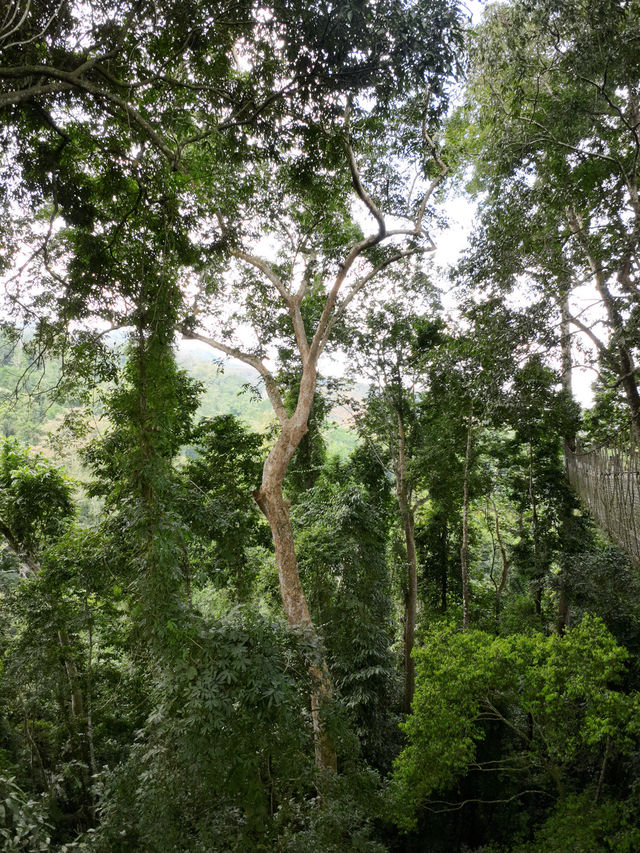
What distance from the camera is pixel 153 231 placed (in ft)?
11.8

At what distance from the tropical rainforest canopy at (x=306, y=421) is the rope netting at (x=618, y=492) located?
0.19 ft

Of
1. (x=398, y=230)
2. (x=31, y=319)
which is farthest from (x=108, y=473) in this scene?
(x=398, y=230)

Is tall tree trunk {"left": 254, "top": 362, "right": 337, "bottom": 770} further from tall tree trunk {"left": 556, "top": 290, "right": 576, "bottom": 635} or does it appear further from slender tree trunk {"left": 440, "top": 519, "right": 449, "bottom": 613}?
slender tree trunk {"left": 440, "top": 519, "right": 449, "bottom": 613}

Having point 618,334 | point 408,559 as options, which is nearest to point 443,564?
point 408,559

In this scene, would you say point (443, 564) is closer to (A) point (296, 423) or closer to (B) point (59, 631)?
(A) point (296, 423)

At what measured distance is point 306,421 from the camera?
5.64 m

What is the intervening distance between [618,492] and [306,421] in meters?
3.32

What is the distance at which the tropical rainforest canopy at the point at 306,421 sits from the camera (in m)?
3.04

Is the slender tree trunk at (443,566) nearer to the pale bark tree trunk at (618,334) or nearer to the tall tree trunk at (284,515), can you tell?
the tall tree trunk at (284,515)

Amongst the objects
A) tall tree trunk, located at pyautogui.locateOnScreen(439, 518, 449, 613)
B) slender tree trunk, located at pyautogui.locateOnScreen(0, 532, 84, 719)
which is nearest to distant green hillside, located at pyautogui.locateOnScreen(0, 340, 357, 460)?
slender tree trunk, located at pyautogui.locateOnScreen(0, 532, 84, 719)

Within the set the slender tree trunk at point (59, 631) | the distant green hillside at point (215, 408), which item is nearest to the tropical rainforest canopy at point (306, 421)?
the slender tree trunk at point (59, 631)

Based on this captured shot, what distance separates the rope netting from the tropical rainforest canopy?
58 mm

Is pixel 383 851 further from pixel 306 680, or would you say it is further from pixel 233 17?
pixel 233 17

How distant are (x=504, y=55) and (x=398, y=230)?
1938 mm
